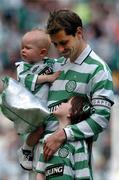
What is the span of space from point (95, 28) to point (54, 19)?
9.07m

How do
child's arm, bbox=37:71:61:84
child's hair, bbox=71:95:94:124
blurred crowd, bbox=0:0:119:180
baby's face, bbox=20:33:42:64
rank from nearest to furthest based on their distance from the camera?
child's hair, bbox=71:95:94:124 → child's arm, bbox=37:71:61:84 → baby's face, bbox=20:33:42:64 → blurred crowd, bbox=0:0:119:180

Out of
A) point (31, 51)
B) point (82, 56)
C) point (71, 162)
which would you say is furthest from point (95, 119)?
point (31, 51)

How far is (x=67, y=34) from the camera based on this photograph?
5.19 m

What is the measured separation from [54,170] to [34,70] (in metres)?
0.66

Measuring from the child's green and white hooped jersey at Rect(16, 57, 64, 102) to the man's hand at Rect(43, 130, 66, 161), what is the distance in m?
0.29

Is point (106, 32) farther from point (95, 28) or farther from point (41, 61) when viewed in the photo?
point (41, 61)

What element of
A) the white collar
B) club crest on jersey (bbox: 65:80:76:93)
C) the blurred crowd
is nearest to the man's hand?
club crest on jersey (bbox: 65:80:76:93)

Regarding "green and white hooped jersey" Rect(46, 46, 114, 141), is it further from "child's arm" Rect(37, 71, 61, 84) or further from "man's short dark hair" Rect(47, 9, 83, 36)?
"man's short dark hair" Rect(47, 9, 83, 36)

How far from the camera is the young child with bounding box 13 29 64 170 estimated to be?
5414 millimetres

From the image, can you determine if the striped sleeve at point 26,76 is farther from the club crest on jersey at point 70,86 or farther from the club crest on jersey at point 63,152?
the club crest on jersey at point 63,152

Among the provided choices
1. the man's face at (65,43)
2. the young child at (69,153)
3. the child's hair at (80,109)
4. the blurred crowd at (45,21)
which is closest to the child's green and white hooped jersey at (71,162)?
the young child at (69,153)

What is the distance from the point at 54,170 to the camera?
5.26 meters

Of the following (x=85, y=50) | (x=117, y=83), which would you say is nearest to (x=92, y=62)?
(x=85, y=50)

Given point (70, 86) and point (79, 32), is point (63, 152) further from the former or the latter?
point (79, 32)
